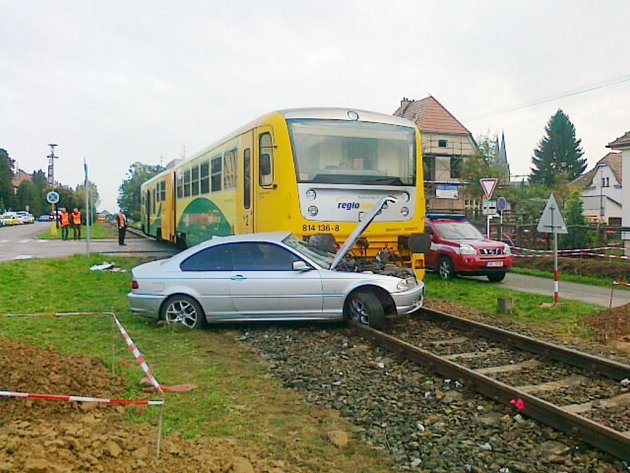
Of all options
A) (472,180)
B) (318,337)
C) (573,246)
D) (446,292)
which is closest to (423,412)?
(318,337)

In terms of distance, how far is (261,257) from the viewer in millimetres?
9672

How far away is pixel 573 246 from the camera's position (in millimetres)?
23312

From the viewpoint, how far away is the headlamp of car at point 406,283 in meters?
9.47

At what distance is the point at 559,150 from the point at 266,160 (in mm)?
99917

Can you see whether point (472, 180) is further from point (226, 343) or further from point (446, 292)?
point (226, 343)

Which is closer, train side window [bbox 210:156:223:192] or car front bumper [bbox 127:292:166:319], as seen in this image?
car front bumper [bbox 127:292:166:319]

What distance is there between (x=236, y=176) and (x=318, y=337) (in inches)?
226

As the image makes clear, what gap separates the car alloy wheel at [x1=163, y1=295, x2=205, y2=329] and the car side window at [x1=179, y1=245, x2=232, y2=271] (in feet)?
1.63

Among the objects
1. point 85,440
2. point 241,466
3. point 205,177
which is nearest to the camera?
point 241,466

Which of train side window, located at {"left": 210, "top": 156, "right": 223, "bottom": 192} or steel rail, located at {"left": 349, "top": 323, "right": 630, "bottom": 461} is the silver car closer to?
steel rail, located at {"left": 349, "top": 323, "right": 630, "bottom": 461}

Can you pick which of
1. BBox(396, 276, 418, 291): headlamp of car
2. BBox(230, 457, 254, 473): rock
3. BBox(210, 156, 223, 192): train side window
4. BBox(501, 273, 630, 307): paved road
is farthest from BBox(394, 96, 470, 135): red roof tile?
BBox(230, 457, 254, 473): rock

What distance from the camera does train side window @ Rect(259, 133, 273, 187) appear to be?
37.9 ft

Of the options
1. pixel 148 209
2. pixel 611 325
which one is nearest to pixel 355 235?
pixel 611 325

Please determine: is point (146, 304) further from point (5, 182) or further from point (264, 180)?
point (5, 182)
